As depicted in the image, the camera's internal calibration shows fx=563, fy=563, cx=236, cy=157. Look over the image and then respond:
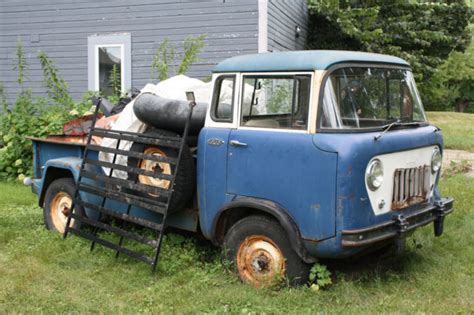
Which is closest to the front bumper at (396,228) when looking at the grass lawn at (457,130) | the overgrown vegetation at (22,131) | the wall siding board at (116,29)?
the overgrown vegetation at (22,131)

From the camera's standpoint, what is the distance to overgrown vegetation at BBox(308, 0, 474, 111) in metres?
13.7

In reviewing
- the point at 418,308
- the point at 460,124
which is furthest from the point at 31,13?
the point at 460,124

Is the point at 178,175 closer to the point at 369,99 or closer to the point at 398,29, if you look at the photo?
the point at 369,99

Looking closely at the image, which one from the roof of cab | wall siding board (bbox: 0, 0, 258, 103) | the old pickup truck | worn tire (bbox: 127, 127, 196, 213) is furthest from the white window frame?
the roof of cab

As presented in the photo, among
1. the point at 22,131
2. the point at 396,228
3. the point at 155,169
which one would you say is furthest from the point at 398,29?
the point at 396,228

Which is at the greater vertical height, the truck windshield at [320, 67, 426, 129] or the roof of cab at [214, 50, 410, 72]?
the roof of cab at [214, 50, 410, 72]

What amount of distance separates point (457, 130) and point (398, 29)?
5.30 meters

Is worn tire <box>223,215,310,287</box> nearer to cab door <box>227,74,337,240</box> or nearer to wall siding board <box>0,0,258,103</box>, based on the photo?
cab door <box>227,74,337,240</box>

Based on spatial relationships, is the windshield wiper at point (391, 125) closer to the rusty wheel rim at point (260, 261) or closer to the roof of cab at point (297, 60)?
the roof of cab at point (297, 60)

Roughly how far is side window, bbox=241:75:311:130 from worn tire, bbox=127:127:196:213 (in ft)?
2.23

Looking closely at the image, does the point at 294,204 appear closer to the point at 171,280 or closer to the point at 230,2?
the point at 171,280

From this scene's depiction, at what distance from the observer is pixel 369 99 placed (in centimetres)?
488

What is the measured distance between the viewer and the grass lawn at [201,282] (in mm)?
4379

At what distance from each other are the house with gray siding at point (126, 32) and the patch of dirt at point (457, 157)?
4.20 meters
